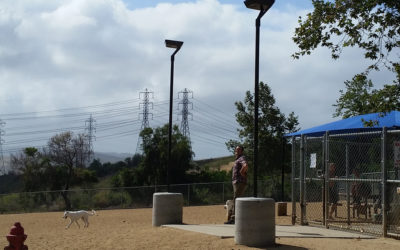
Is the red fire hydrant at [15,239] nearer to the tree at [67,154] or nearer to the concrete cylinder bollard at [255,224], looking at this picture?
the concrete cylinder bollard at [255,224]

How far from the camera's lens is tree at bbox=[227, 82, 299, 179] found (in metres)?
30.2

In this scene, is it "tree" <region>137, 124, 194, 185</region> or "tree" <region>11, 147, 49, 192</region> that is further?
"tree" <region>11, 147, 49, 192</region>

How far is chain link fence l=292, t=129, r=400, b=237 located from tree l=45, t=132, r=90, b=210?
100 ft

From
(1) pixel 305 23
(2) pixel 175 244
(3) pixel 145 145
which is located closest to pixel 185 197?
(3) pixel 145 145

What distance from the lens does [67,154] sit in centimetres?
4462

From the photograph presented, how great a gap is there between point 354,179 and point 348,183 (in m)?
0.92

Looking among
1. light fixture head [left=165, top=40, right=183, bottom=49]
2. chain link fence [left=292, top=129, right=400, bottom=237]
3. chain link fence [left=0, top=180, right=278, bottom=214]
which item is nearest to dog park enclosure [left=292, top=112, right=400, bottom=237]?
chain link fence [left=292, top=129, right=400, bottom=237]

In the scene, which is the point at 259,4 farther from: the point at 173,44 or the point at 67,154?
the point at 67,154

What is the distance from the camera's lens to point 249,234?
9422mm

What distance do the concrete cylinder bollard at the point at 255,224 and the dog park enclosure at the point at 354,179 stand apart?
97.8 inches

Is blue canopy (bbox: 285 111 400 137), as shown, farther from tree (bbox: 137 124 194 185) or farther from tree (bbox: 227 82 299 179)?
tree (bbox: 137 124 194 185)

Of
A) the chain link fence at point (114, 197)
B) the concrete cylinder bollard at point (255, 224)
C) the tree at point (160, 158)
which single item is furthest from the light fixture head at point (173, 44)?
the tree at point (160, 158)

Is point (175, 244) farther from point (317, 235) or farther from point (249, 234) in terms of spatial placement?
point (317, 235)

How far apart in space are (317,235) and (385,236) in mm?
1296
